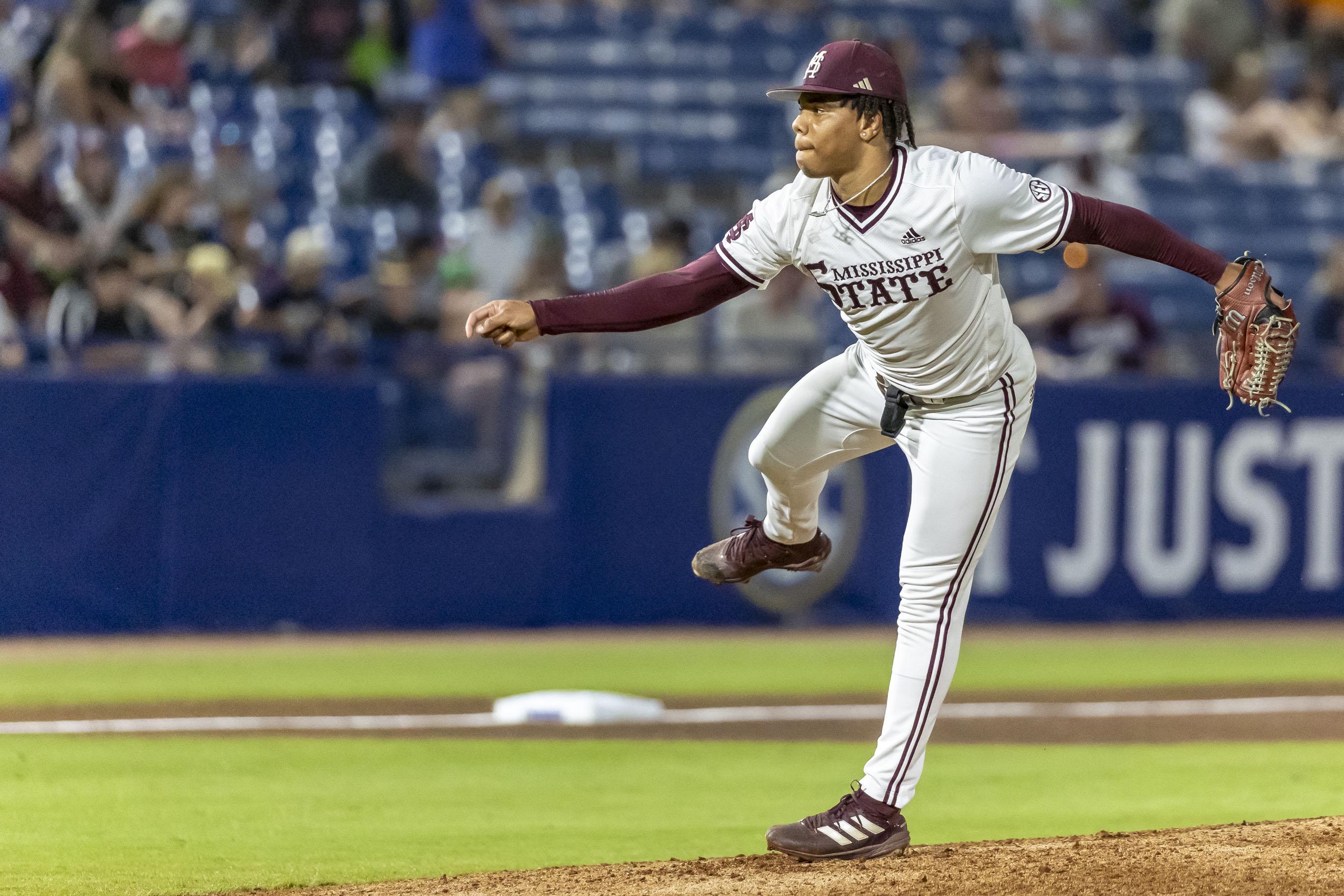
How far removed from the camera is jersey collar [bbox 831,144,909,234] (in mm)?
5094

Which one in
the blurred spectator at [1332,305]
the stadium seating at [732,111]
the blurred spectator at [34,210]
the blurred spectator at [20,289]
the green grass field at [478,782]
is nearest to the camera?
the green grass field at [478,782]

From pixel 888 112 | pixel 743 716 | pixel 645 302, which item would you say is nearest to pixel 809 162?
pixel 888 112

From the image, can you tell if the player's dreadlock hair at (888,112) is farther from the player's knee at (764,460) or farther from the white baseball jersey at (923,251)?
the player's knee at (764,460)

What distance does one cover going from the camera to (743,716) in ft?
28.5

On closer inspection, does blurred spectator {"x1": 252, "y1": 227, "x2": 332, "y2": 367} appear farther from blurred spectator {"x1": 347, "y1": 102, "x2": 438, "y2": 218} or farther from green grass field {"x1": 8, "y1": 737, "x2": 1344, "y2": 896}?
green grass field {"x1": 8, "y1": 737, "x2": 1344, "y2": 896}

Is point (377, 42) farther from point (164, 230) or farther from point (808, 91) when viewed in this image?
point (808, 91)

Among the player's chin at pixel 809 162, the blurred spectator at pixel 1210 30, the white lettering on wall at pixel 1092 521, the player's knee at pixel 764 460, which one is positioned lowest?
the white lettering on wall at pixel 1092 521

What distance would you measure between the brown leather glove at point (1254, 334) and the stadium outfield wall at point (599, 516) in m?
6.26

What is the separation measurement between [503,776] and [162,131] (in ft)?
24.3

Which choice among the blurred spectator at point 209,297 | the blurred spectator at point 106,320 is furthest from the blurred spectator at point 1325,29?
the blurred spectator at point 106,320

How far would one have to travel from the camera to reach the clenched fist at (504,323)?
5062 mm

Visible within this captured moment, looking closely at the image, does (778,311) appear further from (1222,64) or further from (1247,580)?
(1222,64)

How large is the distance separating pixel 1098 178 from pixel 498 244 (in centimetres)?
512

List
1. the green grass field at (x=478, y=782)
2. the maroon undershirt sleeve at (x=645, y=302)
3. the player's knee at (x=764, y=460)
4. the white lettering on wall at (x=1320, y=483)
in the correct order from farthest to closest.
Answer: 1. the white lettering on wall at (x=1320, y=483)
2. the green grass field at (x=478, y=782)
3. the player's knee at (x=764, y=460)
4. the maroon undershirt sleeve at (x=645, y=302)
